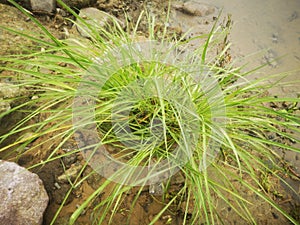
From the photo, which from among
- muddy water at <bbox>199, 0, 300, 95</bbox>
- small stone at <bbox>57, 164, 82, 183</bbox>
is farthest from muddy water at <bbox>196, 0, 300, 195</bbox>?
small stone at <bbox>57, 164, 82, 183</bbox>

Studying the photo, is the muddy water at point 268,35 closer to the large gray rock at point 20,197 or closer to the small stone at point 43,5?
the small stone at point 43,5

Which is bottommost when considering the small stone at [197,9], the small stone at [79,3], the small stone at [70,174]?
the small stone at [70,174]

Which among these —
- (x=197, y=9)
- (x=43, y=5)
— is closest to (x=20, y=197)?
(x=43, y=5)

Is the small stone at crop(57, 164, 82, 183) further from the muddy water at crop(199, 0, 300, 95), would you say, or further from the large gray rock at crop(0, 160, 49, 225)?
the muddy water at crop(199, 0, 300, 95)

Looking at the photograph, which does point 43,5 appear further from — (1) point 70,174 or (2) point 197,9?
(1) point 70,174

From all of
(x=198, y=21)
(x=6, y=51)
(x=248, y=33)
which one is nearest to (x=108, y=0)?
(x=198, y=21)

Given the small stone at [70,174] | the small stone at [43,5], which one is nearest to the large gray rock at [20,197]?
the small stone at [70,174]
